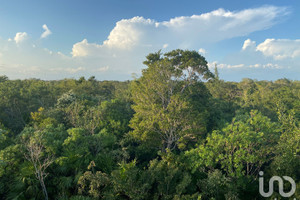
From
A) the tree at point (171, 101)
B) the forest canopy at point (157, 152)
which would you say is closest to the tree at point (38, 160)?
the forest canopy at point (157, 152)

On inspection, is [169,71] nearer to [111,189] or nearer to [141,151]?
[141,151]

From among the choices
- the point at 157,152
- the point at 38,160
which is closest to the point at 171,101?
the point at 157,152

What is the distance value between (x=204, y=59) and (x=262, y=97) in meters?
23.9

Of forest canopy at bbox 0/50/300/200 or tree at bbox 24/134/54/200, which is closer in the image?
tree at bbox 24/134/54/200

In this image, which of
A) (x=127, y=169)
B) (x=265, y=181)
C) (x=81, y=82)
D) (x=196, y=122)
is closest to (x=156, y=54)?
(x=196, y=122)

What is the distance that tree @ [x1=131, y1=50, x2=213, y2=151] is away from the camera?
16031 mm

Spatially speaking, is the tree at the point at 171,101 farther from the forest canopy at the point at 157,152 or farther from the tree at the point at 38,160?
the tree at the point at 38,160

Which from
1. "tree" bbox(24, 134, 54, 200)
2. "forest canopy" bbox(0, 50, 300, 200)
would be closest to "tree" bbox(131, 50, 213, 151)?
"forest canopy" bbox(0, 50, 300, 200)

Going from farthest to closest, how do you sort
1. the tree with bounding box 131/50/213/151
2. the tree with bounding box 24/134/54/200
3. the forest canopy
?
the tree with bounding box 131/50/213/151 < the forest canopy < the tree with bounding box 24/134/54/200

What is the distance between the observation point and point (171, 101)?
16.4 m

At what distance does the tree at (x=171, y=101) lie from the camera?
16031 mm

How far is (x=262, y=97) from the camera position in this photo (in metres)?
34.9

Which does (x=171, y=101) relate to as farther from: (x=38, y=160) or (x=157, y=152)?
(x=38, y=160)

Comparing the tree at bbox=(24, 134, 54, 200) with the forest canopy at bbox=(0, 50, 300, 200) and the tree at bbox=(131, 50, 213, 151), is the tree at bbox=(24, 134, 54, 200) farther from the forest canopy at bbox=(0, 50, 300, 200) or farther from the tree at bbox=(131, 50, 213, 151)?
the tree at bbox=(131, 50, 213, 151)
